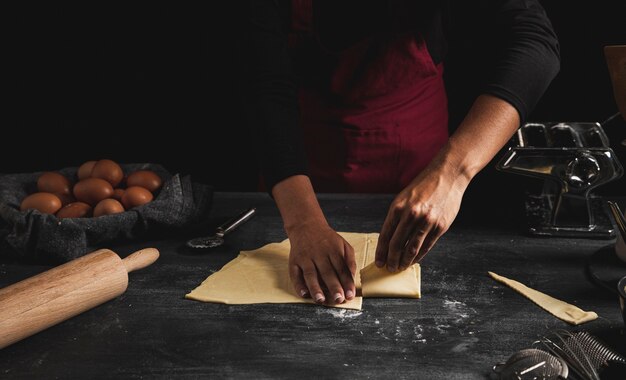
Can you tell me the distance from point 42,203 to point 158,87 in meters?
0.97

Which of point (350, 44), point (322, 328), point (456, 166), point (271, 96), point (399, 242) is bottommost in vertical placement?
point (322, 328)

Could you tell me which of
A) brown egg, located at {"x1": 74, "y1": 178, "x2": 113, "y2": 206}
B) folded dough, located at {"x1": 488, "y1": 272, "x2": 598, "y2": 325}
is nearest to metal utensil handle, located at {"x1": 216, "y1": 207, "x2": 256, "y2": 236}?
brown egg, located at {"x1": 74, "y1": 178, "x2": 113, "y2": 206}

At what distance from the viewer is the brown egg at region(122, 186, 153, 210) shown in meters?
1.42

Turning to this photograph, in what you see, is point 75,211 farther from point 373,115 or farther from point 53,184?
point 373,115

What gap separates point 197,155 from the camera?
2.34m

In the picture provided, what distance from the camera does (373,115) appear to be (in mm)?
1677

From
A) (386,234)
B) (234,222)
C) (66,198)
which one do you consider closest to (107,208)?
(66,198)

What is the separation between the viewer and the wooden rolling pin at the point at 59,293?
3.15ft

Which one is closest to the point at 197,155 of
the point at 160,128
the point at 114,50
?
the point at 160,128

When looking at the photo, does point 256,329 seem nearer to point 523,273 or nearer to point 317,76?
point 523,273

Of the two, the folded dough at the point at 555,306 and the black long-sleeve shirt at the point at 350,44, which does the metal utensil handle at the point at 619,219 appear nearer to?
the folded dough at the point at 555,306

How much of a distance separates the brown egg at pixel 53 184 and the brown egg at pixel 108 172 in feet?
0.24

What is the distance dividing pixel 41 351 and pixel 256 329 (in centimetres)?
36

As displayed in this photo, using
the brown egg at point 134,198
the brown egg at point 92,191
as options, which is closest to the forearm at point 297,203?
the brown egg at point 134,198
